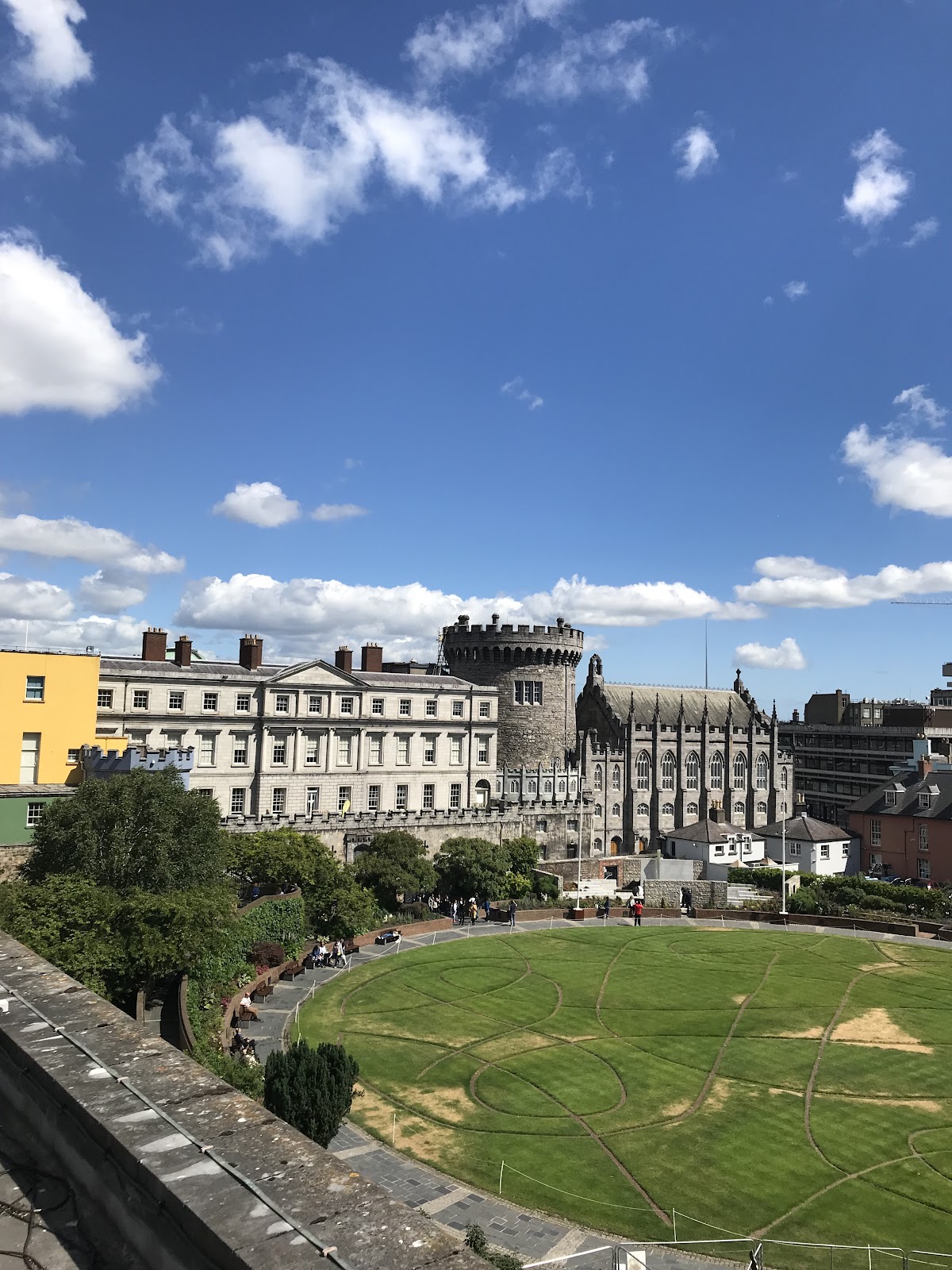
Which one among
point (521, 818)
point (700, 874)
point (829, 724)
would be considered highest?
point (829, 724)

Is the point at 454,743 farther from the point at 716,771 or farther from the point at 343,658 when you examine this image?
the point at 716,771

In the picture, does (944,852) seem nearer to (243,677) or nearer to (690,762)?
(690,762)

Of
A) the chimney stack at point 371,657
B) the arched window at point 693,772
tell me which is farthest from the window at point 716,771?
the chimney stack at point 371,657

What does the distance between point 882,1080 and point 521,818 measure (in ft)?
147

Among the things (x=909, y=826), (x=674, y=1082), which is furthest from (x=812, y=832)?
(x=674, y=1082)

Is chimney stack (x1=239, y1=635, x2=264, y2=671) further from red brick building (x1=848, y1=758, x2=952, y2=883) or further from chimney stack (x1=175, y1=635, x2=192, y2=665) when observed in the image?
red brick building (x1=848, y1=758, x2=952, y2=883)

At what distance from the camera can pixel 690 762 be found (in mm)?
97875

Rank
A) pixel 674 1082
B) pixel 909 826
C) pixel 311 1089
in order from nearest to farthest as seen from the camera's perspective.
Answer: pixel 311 1089 < pixel 674 1082 < pixel 909 826

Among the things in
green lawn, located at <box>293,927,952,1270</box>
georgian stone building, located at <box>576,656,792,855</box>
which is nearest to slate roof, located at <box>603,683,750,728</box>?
georgian stone building, located at <box>576,656,792,855</box>

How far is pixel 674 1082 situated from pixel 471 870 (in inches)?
1155

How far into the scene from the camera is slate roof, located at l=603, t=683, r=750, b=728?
97875 mm

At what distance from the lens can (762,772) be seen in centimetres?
10300

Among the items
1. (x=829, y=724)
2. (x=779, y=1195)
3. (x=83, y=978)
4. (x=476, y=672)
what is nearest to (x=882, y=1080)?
(x=779, y=1195)

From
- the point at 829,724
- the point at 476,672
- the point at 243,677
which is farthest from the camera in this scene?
the point at 829,724
